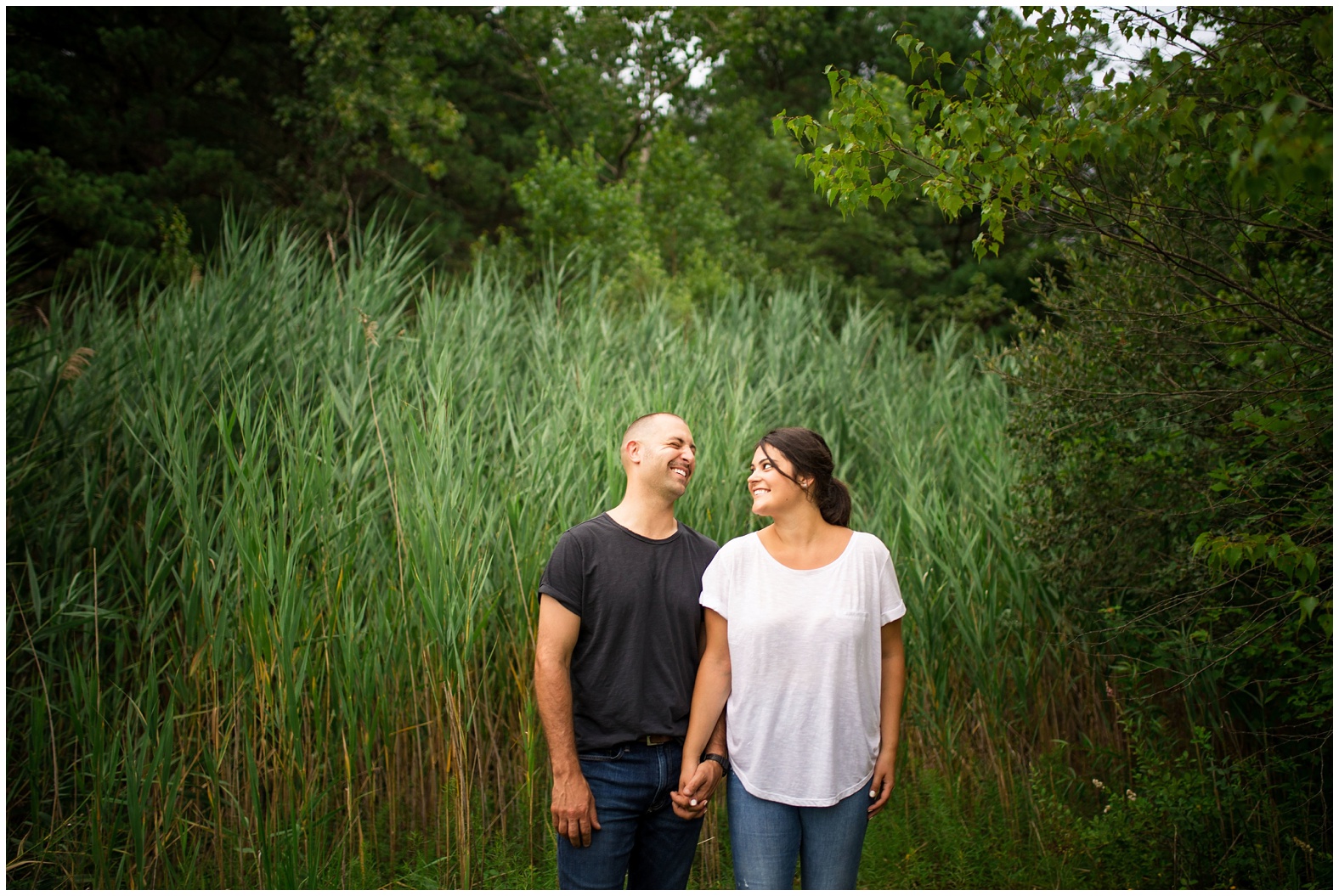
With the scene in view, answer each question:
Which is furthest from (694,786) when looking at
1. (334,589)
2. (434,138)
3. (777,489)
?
(434,138)

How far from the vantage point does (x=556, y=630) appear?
2215 mm

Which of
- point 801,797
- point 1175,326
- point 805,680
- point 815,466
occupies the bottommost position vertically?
point 801,797

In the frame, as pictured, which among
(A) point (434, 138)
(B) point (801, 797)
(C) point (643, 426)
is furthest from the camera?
(A) point (434, 138)

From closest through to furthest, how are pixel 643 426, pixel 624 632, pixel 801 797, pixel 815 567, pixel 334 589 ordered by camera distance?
pixel 801 797 < pixel 815 567 < pixel 624 632 < pixel 643 426 < pixel 334 589

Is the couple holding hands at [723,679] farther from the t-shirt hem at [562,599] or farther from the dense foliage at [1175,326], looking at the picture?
the dense foliage at [1175,326]

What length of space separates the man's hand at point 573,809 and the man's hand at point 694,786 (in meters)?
0.21

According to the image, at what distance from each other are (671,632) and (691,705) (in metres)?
0.18

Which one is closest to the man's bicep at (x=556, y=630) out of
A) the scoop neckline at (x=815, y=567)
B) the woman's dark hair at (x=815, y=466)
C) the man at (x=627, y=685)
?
the man at (x=627, y=685)

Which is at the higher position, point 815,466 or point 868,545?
point 815,466

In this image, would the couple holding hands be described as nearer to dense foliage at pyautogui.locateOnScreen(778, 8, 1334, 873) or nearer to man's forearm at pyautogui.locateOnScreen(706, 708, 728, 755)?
man's forearm at pyautogui.locateOnScreen(706, 708, 728, 755)

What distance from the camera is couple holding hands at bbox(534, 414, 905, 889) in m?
2.06

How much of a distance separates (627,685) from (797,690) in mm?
423

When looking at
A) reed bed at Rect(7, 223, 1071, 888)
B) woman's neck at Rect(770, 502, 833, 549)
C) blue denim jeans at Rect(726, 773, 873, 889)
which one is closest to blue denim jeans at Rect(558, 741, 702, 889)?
blue denim jeans at Rect(726, 773, 873, 889)

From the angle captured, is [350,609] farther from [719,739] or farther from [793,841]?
A: [793,841]
